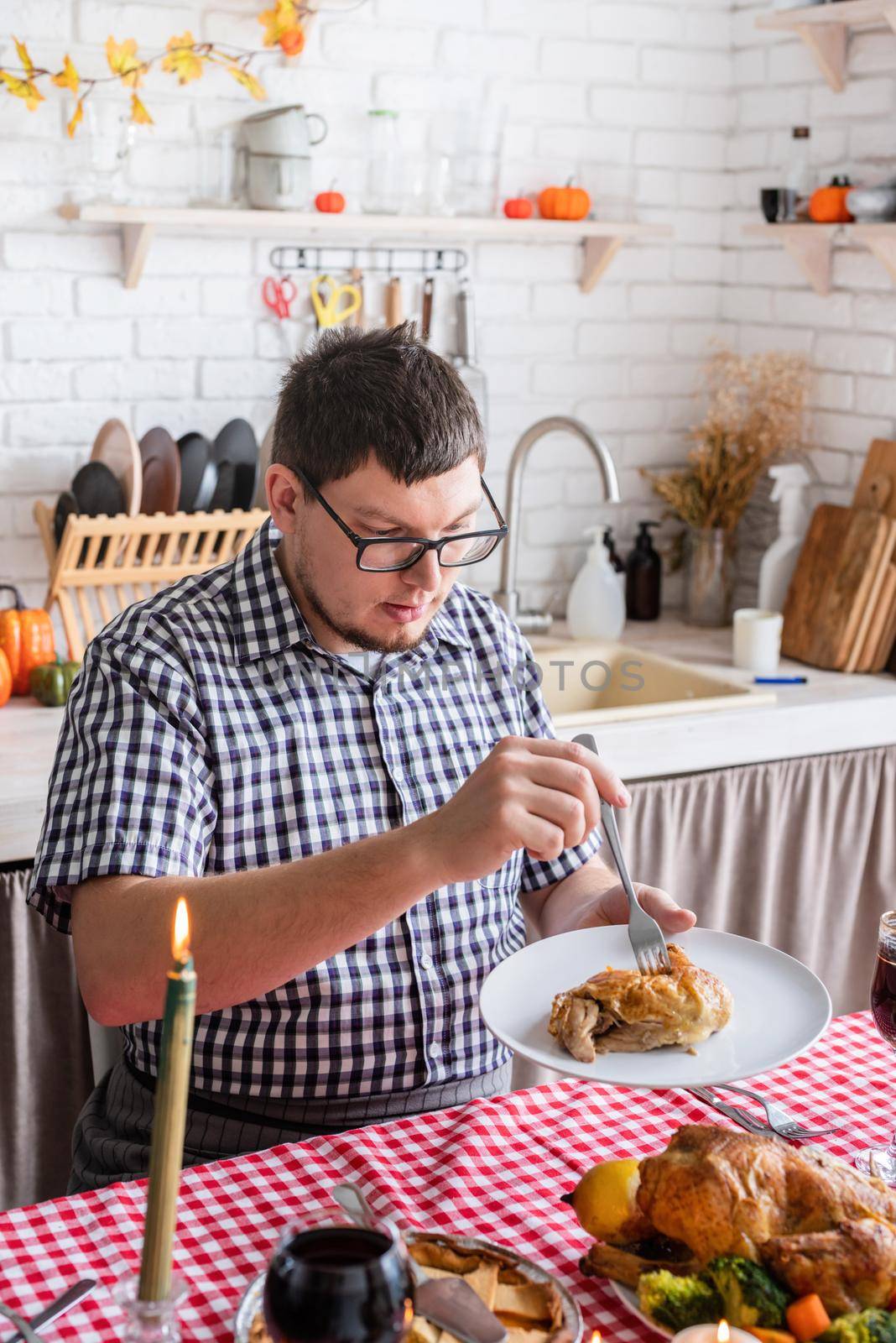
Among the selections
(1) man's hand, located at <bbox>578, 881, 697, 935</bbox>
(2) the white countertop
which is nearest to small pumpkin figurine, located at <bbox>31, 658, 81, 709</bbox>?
(2) the white countertop

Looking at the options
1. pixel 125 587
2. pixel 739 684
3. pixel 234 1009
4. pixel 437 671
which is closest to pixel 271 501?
pixel 437 671

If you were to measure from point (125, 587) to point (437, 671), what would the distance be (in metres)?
1.19

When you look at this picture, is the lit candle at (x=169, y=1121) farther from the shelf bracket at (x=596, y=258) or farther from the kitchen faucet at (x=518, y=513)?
the shelf bracket at (x=596, y=258)

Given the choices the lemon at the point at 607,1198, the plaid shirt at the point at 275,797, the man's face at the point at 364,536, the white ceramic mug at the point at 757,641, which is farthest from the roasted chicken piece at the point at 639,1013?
the white ceramic mug at the point at 757,641

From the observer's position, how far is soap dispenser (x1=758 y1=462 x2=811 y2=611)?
3109mm

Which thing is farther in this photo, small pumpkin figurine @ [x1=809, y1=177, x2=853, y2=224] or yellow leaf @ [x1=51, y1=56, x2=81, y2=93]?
small pumpkin figurine @ [x1=809, y1=177, x2=853, y2=224]

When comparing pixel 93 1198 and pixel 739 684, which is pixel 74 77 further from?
pixel 93 1198

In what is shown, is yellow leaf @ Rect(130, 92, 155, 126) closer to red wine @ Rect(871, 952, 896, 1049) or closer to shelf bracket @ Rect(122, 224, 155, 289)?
shelf bracket @ Rect(122, 224, 155, 289)

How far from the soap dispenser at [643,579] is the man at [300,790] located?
64.3 inches

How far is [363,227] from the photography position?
2.78 m

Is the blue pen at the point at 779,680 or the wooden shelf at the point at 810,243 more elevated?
the wooden shelf at the point at 810,243

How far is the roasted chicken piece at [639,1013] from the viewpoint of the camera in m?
1.18

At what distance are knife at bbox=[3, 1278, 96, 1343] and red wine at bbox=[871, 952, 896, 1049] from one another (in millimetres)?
663

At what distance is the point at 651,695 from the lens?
2959mm
